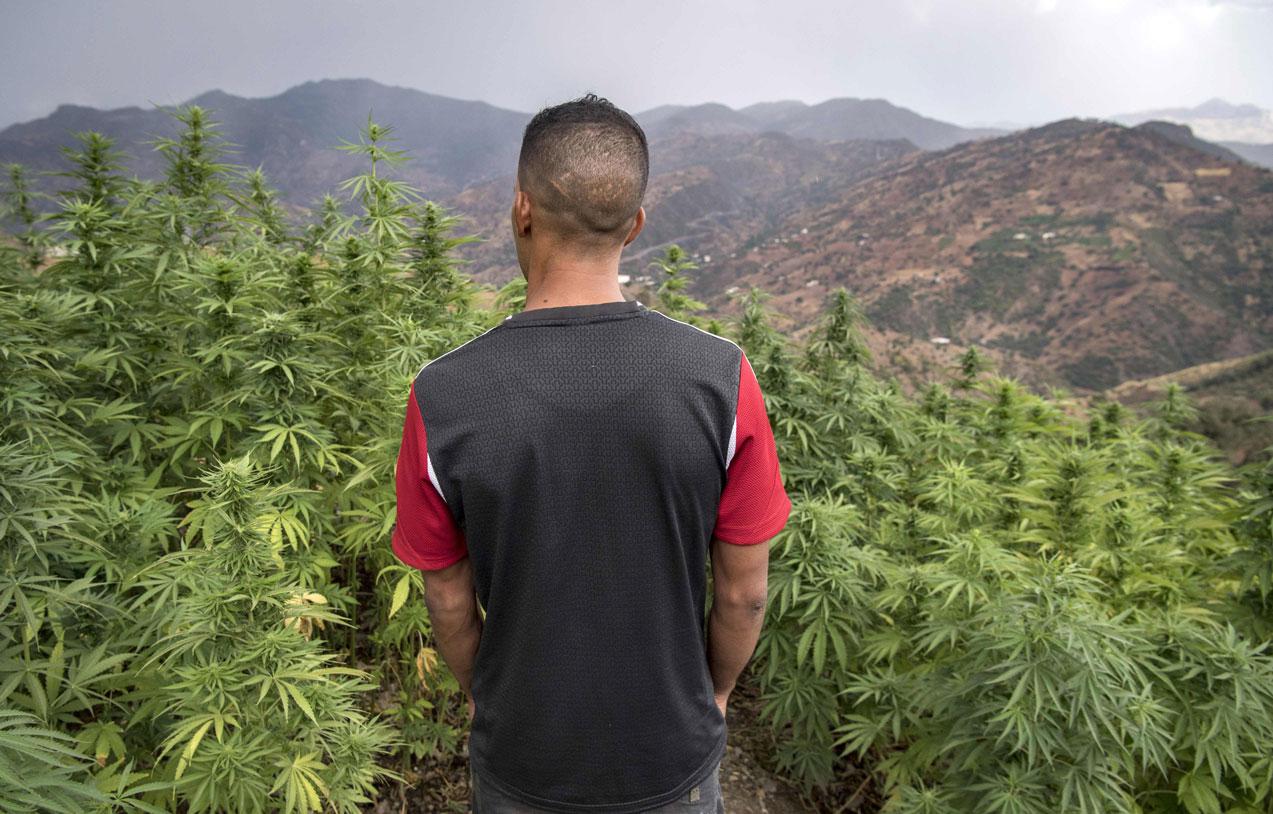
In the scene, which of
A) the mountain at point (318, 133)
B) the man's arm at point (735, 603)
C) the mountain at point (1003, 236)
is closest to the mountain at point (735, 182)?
the mountain at point (1003, 236)

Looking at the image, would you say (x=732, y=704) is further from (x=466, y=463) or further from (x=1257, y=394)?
(x=1257, y=394)

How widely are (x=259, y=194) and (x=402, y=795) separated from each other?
380 cm

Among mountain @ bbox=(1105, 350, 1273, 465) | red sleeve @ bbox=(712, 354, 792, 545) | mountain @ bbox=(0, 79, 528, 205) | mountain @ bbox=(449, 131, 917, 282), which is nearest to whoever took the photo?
red sleeve @ bbox=(712, 354, 792, 545)

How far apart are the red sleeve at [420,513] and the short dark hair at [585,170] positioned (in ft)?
1.35

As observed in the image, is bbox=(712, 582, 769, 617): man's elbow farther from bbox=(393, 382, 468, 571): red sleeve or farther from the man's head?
the man's head

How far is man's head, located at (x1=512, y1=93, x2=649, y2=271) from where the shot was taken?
3.64 feet

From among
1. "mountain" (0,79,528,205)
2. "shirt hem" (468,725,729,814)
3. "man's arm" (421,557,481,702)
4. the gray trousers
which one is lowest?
the gray trousers

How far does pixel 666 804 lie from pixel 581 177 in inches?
51.4

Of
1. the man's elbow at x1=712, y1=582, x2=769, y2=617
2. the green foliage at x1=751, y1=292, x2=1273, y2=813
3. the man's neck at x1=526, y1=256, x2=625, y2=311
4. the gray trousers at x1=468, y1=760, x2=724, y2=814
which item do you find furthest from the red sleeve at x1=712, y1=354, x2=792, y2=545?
the green foliage at x1=751, y1=292, x2=1273, y2=813

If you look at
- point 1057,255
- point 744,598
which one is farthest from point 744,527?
point 1057,255

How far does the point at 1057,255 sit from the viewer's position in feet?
226

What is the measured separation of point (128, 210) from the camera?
3020mm

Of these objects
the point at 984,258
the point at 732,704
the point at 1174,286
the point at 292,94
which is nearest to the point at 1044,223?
the point at 984,258

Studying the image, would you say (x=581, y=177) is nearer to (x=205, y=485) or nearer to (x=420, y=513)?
(x=420, y=513)
